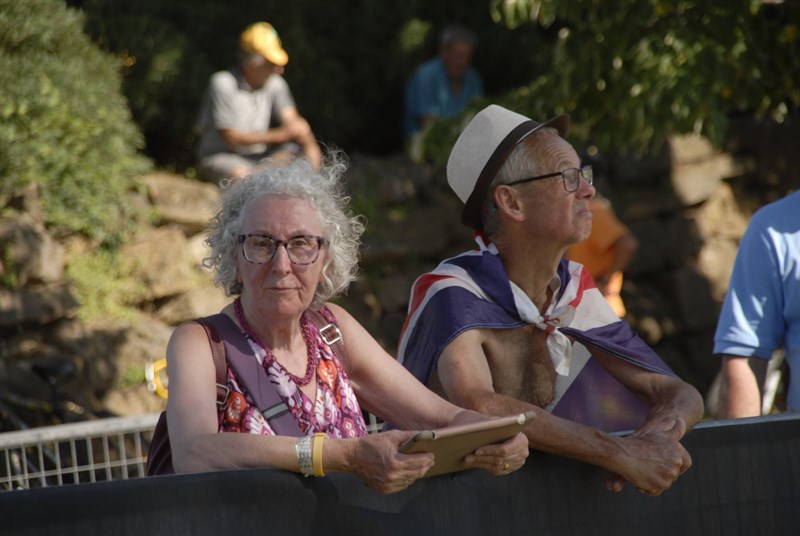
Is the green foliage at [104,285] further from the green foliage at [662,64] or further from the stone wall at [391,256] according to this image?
the green foliage at [662,64]

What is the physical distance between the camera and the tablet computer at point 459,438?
250cm

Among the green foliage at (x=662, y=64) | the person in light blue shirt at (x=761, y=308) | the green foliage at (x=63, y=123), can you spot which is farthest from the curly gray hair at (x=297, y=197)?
the green foliage at (x=63, y=123)

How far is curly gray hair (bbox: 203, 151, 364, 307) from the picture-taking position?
3.05 metres

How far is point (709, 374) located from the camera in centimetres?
1030

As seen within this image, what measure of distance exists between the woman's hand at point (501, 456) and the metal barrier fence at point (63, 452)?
143 centimetres

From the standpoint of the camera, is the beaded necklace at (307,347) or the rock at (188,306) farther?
the rock at (188,306)

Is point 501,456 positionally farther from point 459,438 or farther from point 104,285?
Result: point 104,285

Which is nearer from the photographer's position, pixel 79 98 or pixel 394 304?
pixel 79 98

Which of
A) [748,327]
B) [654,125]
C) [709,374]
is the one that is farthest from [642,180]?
[748,327]

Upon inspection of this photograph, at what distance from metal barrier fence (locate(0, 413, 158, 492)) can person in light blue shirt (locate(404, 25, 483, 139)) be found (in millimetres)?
5521

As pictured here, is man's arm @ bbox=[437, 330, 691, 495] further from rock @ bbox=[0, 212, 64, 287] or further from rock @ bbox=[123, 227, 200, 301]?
rock @ bbox=[123, 227, 200, 301]

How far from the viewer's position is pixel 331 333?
3.16 m

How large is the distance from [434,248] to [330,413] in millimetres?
7126

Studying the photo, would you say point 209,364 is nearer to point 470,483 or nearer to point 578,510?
point 470,483
